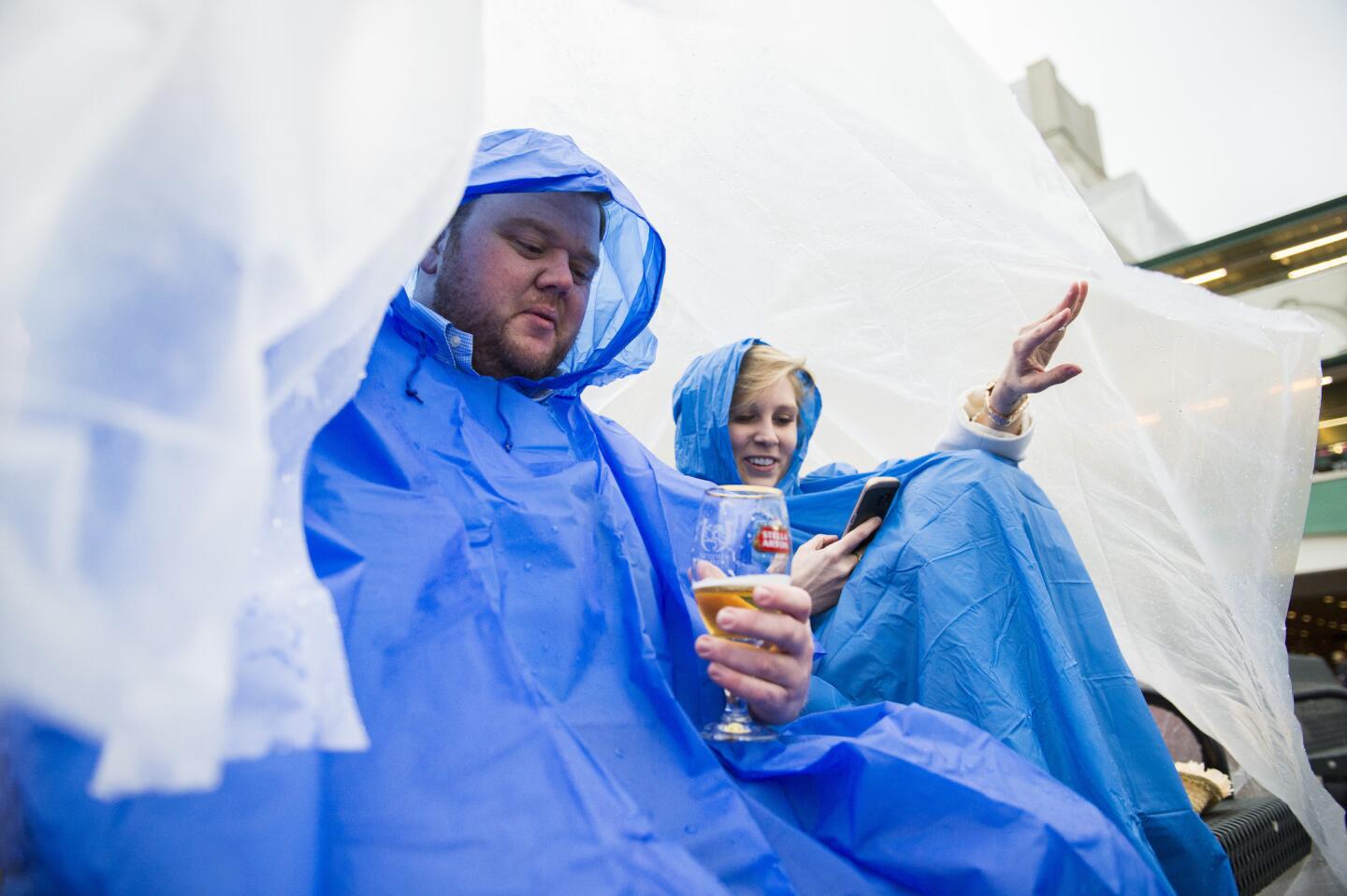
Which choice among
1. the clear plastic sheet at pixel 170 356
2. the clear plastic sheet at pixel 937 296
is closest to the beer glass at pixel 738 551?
the clear plastic sheet at pixel 170 356

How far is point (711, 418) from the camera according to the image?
2086mm

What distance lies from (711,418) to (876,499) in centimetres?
52

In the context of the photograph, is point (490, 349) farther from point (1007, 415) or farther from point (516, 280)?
point (1007, 415)

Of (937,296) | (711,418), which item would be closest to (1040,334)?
(937,296)

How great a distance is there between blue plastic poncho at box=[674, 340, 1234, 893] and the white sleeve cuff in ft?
0.27

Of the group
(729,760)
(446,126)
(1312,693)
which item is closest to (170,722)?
(446,126)

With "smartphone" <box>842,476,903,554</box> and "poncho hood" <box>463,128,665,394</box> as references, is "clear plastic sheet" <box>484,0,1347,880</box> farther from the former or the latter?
"smartphone" <box>842,476,903,554</box>

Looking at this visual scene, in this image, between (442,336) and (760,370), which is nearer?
(442,336)

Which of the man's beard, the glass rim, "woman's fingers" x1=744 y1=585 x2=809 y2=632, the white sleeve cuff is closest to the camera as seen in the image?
"woman's fingers" x1=744 y1=585 x2=809 y2=632

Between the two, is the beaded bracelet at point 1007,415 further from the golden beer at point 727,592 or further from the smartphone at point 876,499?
the golden beer at point 727,592

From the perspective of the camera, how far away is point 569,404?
1521mm

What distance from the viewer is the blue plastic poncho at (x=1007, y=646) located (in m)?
1.33

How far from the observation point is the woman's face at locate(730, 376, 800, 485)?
6.82ft

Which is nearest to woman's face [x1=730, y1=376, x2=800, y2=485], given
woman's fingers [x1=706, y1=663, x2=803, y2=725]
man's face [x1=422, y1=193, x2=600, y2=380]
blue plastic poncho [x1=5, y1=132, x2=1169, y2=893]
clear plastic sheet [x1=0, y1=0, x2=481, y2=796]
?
man's face [x1=422, y1=193, x2=600, y2=380]
